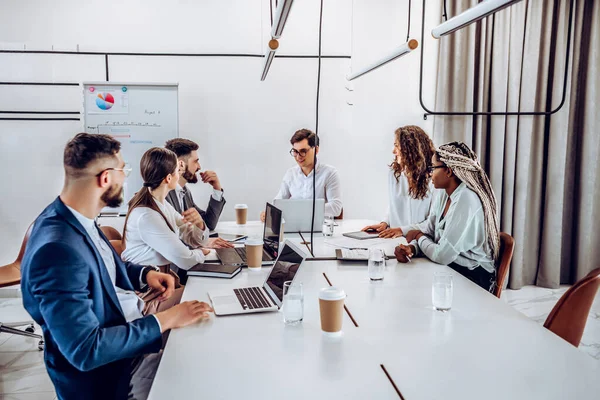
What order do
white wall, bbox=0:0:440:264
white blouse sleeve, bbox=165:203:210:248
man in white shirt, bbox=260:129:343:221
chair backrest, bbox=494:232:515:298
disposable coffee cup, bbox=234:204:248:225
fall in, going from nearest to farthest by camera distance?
chair backrest, bbox=494:232:515:298
white blouse sleeve, bbox=165:203:210:248
disposable coffee cup, bbox=234:204:248:225
man in white shirt, bbox=260:129:343:221
white wall, bbox=0:0:440:264

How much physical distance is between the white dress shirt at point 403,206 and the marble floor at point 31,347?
40.9 inches

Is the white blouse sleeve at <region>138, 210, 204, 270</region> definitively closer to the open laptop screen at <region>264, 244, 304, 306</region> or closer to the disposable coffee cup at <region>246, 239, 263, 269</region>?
the disposable coffee cup at <region>246, 239, 263, 269</region>

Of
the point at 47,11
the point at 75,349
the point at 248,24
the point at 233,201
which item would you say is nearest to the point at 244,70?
the point at 248,24

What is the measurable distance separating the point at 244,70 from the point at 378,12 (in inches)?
49.5

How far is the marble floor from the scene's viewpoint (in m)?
2.46

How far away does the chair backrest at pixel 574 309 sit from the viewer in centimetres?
154

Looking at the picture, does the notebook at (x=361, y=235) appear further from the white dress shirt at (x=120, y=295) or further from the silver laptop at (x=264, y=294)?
the white dress shirt at (x=120, y=295)

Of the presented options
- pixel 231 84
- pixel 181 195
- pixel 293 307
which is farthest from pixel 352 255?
pixel 231 84

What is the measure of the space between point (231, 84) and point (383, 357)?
3308mm

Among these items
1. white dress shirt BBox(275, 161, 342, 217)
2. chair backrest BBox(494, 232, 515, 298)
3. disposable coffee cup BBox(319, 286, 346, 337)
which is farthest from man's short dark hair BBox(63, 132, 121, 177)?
white dress shirt BBox(275, 161, 342, 217)

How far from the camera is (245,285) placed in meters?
1.95

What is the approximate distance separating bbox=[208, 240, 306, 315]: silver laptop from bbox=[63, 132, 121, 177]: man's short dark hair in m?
0.60

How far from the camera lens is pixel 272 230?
2520 mm

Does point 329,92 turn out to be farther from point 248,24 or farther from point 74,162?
point 74,162
